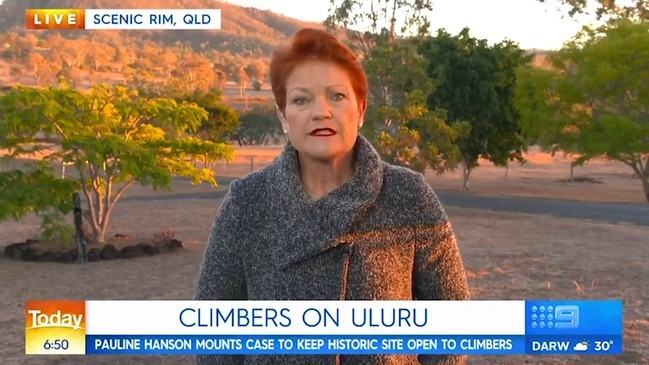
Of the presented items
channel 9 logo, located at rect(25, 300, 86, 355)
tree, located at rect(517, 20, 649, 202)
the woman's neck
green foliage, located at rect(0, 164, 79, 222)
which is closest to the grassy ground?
green foliage, located at rect(0, 164, 79, 222)

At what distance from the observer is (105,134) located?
14.6 meters

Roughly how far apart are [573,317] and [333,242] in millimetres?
1876

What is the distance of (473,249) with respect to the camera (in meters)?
14.0

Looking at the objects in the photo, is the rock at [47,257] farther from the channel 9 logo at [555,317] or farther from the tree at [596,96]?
the tree at [596,96]

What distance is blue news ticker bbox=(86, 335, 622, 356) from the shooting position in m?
2.32

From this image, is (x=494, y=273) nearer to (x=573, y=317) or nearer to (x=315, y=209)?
(x=573, y=317)

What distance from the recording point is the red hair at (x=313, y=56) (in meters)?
2.07

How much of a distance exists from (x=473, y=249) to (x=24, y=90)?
897cm

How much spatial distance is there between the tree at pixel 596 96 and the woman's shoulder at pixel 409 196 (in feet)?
84.4

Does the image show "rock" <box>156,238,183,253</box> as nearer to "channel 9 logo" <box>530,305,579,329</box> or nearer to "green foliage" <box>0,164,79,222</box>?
"green foliage" <box>0,164,79,222</box>

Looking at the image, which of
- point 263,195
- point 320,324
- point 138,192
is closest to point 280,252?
point 263,195

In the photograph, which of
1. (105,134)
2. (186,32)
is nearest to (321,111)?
(105,134)

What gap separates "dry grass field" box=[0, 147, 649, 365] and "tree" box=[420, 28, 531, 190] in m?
8.49

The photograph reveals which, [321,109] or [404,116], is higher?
[321,109]
